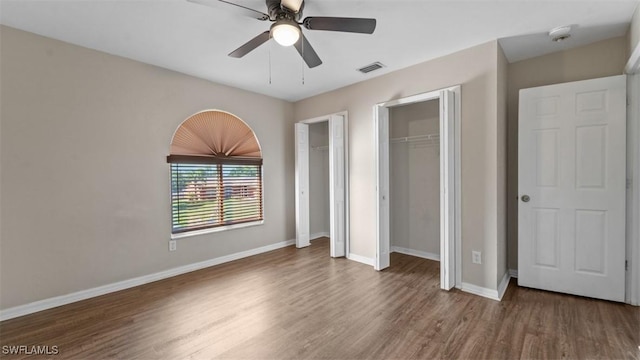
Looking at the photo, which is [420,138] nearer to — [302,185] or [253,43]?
[302,185]

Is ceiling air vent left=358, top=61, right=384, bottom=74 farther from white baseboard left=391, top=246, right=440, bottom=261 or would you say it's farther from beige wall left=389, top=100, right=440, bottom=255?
white baseboard left=391, top=246, right=440, bottom=261

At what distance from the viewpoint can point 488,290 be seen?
2803 millimetres

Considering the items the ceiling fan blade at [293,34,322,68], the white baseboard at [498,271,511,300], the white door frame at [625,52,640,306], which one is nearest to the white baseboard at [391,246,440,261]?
the white baseboard at [498,271,511,300]

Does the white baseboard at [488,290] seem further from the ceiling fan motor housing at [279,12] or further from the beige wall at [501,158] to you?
the ceiling fan motor housing at [279,12]

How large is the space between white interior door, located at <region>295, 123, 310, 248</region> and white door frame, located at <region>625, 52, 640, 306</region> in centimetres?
393

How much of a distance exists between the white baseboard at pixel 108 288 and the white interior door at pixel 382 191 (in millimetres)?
2032

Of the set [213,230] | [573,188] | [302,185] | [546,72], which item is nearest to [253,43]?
[213,230]

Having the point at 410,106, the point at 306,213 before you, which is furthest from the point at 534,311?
the point at 306,213

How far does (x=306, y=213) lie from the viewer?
16.0 ft

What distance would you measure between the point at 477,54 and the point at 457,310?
8.63 ft

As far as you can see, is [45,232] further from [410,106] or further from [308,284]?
[410,106]

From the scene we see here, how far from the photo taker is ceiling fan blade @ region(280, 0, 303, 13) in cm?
183

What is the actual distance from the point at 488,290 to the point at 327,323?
1754 mm

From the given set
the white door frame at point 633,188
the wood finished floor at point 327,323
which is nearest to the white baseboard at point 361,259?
the wood finished floor at point 327,323
